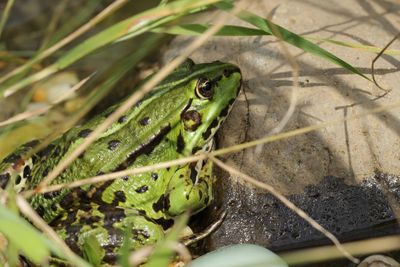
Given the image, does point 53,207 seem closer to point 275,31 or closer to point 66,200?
point 66,200

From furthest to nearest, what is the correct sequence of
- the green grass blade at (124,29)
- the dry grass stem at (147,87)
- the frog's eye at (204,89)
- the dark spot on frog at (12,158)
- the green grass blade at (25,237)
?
1. the dark spot on frog at (12,158)
2. the frog's eye at (204,89)
3. the green grass blade at (124,29)
4. the dry grass stem at (147,87)
5. the green grass blade at (25,237)

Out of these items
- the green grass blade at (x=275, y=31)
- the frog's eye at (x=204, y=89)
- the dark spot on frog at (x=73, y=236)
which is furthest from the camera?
the frog's eye at (x=204, y=89)

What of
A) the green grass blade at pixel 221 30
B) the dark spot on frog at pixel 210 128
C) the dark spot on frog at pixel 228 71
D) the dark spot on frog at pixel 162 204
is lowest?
the dark spot on frog at pixel 162 204

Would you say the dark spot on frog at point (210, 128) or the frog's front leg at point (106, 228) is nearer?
the frog's front leg at point (106, 228)

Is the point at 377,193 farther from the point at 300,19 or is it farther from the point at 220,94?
the point at 300,19

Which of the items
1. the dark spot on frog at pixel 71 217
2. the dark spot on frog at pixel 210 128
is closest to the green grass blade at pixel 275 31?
the dark spot on frog at pixel 210 128

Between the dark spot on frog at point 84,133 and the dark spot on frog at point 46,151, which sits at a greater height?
the dark spot on frog at point 84,133

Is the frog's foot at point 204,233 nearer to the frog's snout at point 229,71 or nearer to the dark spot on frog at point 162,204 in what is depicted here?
the dark spot on frog at point 162,204

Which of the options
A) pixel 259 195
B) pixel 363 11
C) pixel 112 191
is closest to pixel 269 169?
pixel 259 195
